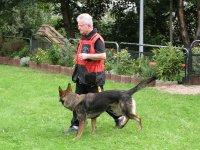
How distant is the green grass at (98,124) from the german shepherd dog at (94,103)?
323 millimetres

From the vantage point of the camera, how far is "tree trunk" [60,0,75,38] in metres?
21.3

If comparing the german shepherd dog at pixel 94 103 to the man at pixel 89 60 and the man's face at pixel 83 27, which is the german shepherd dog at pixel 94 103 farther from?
the man's face at pixel 83 27

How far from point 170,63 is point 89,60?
5.76 meters

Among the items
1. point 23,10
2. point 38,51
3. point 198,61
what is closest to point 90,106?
point 198,61

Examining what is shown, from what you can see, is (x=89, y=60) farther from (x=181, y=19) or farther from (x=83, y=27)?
(x=181, y=19)

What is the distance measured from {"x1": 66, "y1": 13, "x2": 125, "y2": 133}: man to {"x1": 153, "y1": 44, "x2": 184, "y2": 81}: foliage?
214 inches

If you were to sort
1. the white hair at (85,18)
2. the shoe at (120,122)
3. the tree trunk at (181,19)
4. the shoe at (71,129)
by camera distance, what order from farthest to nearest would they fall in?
the tree trunk at (181,19) → the shoe at (120,122) → the shoe at (71,129) → the white hair at (85,18)

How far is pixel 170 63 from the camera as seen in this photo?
1306 cm

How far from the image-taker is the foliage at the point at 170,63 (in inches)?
516

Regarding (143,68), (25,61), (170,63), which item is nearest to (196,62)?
(170,63)

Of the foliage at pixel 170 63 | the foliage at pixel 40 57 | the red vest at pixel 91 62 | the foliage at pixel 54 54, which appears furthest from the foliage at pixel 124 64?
the red vest at pixel 91 62

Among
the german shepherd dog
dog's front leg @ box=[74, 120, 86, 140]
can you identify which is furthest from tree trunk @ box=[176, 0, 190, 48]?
dog's front leg @ box=[74, 120, 86, 140]

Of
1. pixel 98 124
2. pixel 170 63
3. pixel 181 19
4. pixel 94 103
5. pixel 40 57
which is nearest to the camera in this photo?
pixel 94 103

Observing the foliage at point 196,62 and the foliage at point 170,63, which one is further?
the foliage at point 196,62
